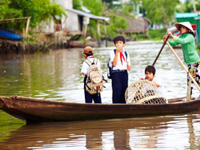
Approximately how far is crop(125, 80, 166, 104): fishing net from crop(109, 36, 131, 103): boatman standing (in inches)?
6.5

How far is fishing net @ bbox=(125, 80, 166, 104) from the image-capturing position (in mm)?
7777

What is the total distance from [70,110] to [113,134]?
87cm

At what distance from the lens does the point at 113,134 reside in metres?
6.57

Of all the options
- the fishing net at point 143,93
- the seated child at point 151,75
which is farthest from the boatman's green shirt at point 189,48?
the fishing net at point 143,93

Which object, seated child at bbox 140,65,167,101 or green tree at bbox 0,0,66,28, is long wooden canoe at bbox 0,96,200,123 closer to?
seated child at bbox 140,65,167,101

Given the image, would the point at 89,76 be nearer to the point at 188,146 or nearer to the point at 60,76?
the point at 188,146

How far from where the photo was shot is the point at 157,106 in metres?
7.63

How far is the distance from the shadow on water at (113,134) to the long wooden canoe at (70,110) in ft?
0.30

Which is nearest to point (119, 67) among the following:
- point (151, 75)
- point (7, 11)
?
point (151, 75)

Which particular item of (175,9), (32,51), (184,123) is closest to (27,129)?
(184,123)

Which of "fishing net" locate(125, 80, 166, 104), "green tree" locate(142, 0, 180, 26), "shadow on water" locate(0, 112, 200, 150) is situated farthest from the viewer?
"green tree" locate(142, 0, 180, 26)

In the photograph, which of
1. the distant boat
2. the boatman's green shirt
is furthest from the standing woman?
the distant boat

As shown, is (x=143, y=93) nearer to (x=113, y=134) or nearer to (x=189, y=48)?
(x=189, y=48)

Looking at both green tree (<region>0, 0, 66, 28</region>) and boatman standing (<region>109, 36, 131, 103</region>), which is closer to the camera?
boatman standing (<region>109, 36, 131, 103</region>)
